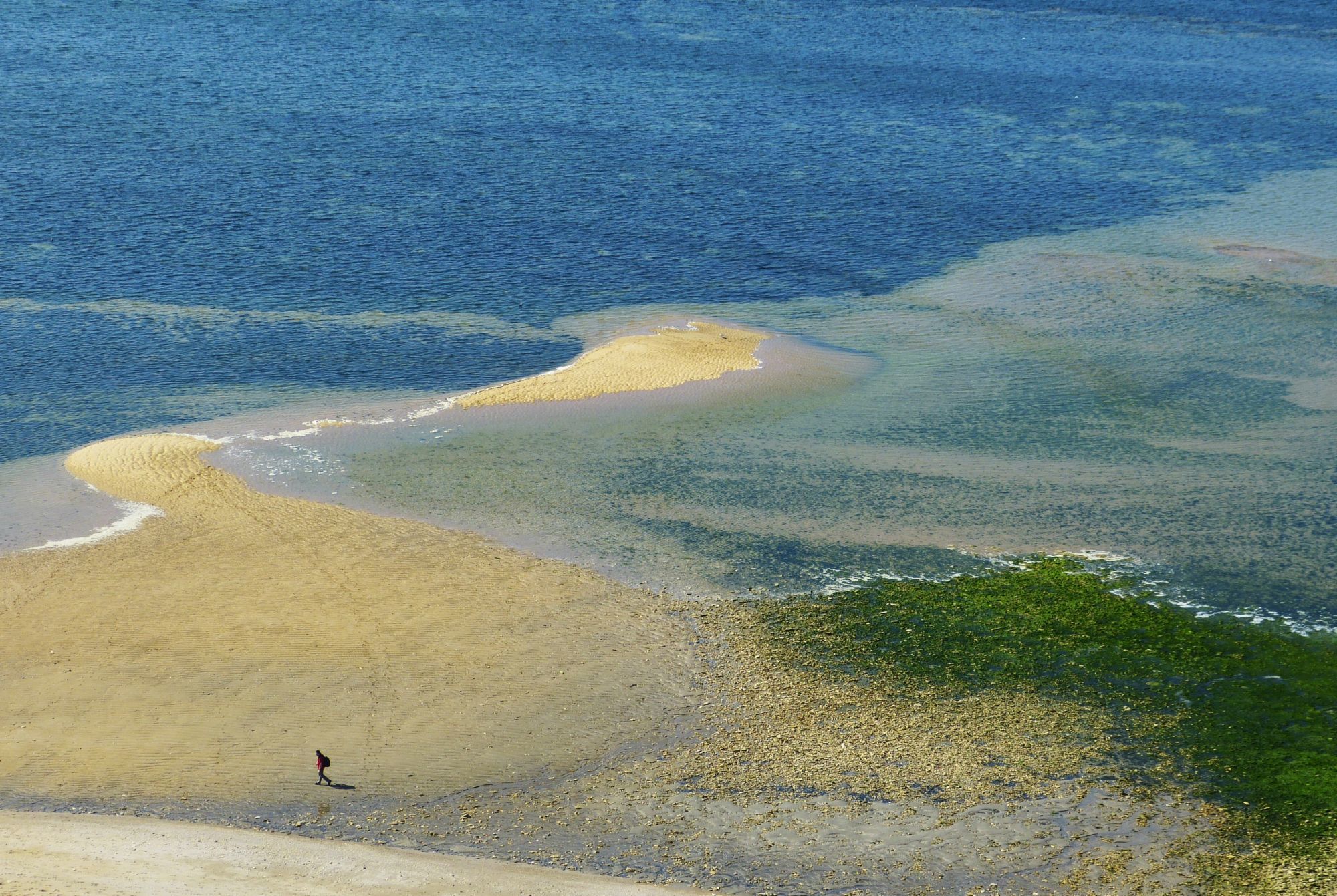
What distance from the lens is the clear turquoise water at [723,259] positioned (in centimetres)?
3662

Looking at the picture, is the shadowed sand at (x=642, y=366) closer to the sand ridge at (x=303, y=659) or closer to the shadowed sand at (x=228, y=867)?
the sand ridge at (x=303, y=659)

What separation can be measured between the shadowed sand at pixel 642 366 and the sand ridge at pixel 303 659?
9.40 metres

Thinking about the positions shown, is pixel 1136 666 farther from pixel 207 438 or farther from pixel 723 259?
pixel 723 259

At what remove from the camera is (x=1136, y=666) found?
28.6 metres

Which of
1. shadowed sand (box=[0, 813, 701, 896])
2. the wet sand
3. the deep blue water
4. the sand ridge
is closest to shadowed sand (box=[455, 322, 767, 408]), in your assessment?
the deep blue water

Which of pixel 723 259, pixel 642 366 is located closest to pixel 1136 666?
pixel 642 366

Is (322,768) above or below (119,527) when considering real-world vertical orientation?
below

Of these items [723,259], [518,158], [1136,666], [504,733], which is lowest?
[504,733]

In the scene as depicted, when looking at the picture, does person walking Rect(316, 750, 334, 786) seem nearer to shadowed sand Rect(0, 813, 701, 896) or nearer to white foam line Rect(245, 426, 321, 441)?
shadowed sand Rect(0, 813, 701, 896)

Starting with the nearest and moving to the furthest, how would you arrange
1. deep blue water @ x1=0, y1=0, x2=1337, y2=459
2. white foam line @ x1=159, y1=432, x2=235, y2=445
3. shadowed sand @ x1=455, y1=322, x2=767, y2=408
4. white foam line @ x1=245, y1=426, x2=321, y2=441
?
white foam line @ x1=159, y1=432, x2=235, y2=445, white foam line @ x1=245, y1=426, x2=321, y2=441, shadowed sand @ x1=455, y1=322, x2=767, y2=408, deep blue water @ x1=0, y1=0, x2=1337, y2=459

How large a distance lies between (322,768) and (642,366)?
75.0ft

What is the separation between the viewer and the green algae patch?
973 inches

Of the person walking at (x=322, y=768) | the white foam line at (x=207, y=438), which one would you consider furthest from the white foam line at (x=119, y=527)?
the person walking at (x=322, y=768)

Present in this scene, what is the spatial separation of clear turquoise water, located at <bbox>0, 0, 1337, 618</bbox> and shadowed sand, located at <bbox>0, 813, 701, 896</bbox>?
36.6ft
